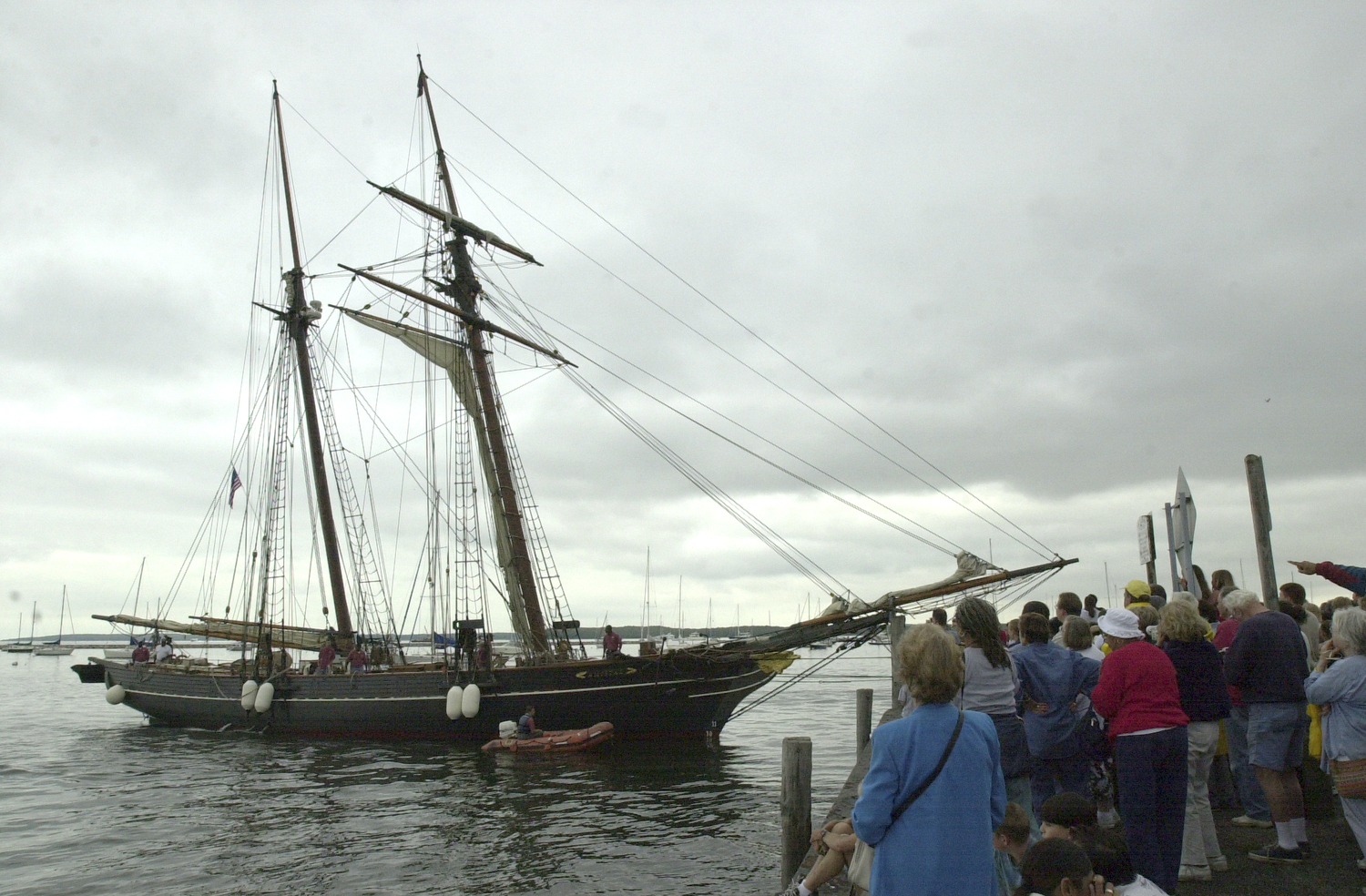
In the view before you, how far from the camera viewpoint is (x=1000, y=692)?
18.8 feet

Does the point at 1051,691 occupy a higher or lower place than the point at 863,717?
higher

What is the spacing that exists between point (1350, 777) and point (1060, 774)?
1844 millimetres

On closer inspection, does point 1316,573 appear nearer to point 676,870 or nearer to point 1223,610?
point 1223,610

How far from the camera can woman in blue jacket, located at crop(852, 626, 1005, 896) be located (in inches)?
142

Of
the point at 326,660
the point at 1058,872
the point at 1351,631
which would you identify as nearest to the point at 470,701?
the point at 326,660

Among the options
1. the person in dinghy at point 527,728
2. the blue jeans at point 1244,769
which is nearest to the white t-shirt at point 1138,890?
the blue jeans at point 1244,769

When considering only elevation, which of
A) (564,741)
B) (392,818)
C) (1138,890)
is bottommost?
(392,818)

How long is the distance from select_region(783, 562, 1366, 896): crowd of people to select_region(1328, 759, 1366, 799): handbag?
12mm

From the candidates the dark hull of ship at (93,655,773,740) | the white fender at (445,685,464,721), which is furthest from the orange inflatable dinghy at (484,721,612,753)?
the white fender at (445,685,464,721)

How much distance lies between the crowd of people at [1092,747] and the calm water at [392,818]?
602 centimetres

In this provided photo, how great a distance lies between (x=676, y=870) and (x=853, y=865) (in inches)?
331

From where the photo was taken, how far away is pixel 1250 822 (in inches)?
312

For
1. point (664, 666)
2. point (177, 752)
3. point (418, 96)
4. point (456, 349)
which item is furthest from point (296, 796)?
point (418, 96)

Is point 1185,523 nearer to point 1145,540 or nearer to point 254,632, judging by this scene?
point 1145,540
